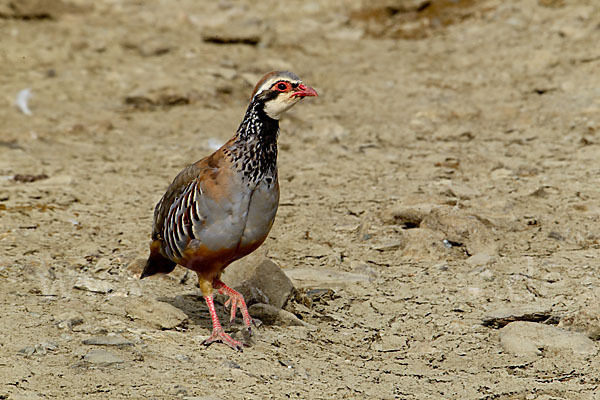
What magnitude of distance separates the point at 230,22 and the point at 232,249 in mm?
7210

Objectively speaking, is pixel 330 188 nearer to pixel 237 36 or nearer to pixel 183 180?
pixel 183 180

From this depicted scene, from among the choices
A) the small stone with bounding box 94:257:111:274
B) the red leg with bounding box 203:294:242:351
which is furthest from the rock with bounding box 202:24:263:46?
the red leg with bounding box 203:294:242:351

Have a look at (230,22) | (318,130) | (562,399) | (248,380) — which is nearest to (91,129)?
(318,130)

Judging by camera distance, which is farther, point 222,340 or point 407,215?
point 407,215

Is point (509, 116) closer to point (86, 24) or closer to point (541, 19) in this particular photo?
point (541, 19)

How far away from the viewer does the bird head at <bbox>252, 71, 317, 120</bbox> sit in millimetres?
4125

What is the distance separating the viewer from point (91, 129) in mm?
7934

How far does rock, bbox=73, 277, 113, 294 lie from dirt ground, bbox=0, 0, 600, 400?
13 mm

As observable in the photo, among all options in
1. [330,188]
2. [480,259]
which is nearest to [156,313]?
[480,259]

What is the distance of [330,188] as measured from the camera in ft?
21.5

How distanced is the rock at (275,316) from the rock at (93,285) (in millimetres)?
876

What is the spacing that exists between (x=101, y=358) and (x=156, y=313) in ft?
1.86

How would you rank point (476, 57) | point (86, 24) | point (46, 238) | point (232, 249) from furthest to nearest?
point (86, 24) → point (476, 57) → point (46, 238) → point (232, 249)

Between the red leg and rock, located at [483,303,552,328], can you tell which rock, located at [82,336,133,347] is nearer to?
the red leg
